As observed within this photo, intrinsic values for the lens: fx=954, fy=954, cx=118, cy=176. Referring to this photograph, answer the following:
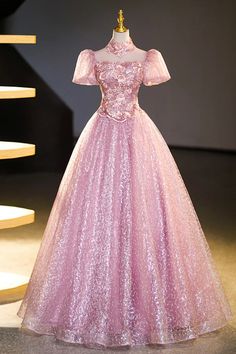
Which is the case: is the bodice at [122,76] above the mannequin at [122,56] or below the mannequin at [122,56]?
below

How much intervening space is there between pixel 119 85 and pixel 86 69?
0.57 ft

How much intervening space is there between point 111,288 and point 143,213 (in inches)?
13.1

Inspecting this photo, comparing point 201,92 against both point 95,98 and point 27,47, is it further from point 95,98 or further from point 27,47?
point 27,47

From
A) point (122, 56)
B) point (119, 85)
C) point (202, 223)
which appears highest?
point (122, 56)

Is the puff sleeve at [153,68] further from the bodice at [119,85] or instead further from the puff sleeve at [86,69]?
the puff sleeve at [86,69]

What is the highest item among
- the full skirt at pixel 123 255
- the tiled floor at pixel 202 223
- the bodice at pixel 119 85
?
the bodice at pixel 119 85

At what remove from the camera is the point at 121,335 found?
3779 mm

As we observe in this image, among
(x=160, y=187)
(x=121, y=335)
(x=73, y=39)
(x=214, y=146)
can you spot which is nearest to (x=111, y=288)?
(x=121, y=335)

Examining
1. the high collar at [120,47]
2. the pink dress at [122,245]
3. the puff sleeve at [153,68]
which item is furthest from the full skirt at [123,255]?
the high collar at [120,47]

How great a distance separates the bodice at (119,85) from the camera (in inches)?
160

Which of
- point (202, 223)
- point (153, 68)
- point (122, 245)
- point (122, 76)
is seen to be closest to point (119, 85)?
point (122, 76)

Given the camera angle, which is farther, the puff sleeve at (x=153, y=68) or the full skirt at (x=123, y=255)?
the puff sleeve at (x=153, y=68)

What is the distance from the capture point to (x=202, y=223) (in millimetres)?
6781

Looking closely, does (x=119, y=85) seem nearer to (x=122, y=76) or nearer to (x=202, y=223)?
(x=122, y=76)
